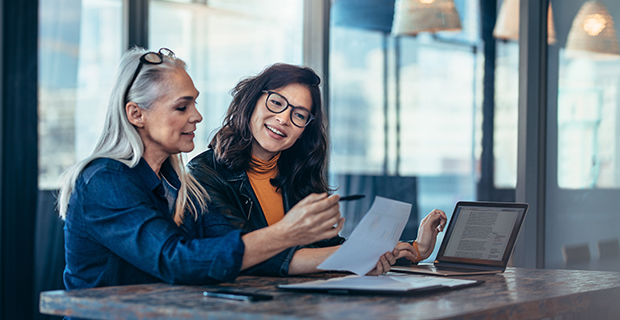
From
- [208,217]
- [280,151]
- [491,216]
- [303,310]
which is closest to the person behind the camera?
[303,310]

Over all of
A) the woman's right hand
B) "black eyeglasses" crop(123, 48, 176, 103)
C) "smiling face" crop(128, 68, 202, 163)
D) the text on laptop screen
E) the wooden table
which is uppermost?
"black eyeglasses" crop(123, 48, 176, 103)

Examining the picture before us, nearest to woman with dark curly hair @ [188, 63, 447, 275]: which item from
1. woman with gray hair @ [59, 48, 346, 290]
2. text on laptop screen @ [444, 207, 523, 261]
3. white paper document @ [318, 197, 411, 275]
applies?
text on laptop screen @ [444, 207, 523, 261]

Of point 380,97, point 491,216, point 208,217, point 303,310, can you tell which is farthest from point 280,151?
point 380,97

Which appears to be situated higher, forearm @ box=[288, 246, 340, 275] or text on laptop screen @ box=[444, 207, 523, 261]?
text on laptop screen @ box=[444, 207, 523, 261]

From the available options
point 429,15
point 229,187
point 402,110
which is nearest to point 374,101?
point 402,110

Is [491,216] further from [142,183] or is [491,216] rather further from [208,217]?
[142,183]

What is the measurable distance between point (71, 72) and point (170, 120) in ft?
6.34

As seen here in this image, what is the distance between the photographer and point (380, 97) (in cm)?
433

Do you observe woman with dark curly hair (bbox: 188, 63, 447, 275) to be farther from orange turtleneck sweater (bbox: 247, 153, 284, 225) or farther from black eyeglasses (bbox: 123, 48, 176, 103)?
black eyeglasses (bbox: 123, 48, 176, 103)

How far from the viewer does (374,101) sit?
436 centimetres

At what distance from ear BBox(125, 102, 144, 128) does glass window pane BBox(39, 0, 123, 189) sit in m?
1.66

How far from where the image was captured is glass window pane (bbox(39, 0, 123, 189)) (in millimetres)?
3176

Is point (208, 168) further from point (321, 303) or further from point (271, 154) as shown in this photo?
point (321, 303)

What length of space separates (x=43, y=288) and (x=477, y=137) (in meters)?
2.68
